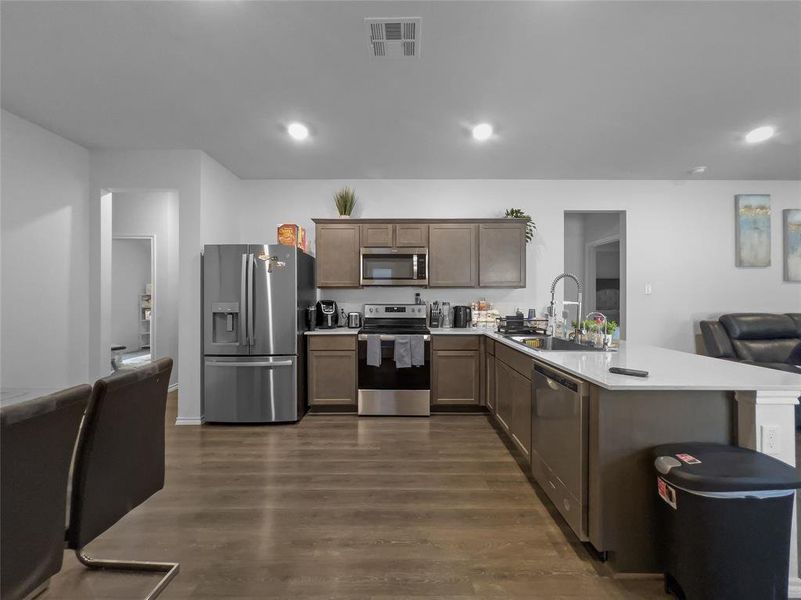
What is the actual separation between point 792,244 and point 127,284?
9096mm

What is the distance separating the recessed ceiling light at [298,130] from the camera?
3226 millimetres

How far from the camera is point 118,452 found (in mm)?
1400

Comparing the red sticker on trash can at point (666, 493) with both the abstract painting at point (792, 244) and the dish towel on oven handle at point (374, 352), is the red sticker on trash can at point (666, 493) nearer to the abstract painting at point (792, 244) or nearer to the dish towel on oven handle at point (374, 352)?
the dish towel on oven handle at point (374, 352)

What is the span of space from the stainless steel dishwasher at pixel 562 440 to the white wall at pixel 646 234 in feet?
8.11

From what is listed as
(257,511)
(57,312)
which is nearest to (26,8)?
(57,312)

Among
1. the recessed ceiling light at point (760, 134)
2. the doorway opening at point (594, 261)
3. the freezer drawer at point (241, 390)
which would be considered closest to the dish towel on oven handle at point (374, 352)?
the freezer drawer at point (241, 390)

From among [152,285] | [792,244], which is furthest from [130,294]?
[792,244]

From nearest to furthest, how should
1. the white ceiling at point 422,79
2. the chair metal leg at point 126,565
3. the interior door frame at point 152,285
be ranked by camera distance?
1. the chair metal leg at point 126,565
2. the white ceiling at point 422,79
3. the interior door frame at point 152,285

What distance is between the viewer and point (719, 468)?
54.3 inches

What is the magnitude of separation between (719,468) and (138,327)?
23.3ft

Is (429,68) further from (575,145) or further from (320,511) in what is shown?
(320,511)

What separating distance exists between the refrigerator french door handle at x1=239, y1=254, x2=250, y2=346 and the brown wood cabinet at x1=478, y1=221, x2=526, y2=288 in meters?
2.55

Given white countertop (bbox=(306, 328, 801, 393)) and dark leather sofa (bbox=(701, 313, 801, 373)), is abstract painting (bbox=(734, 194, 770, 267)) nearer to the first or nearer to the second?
dark leather sofa (bbox=(701, 313, 801, 373))

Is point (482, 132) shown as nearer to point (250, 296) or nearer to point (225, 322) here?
point (250, 296)
